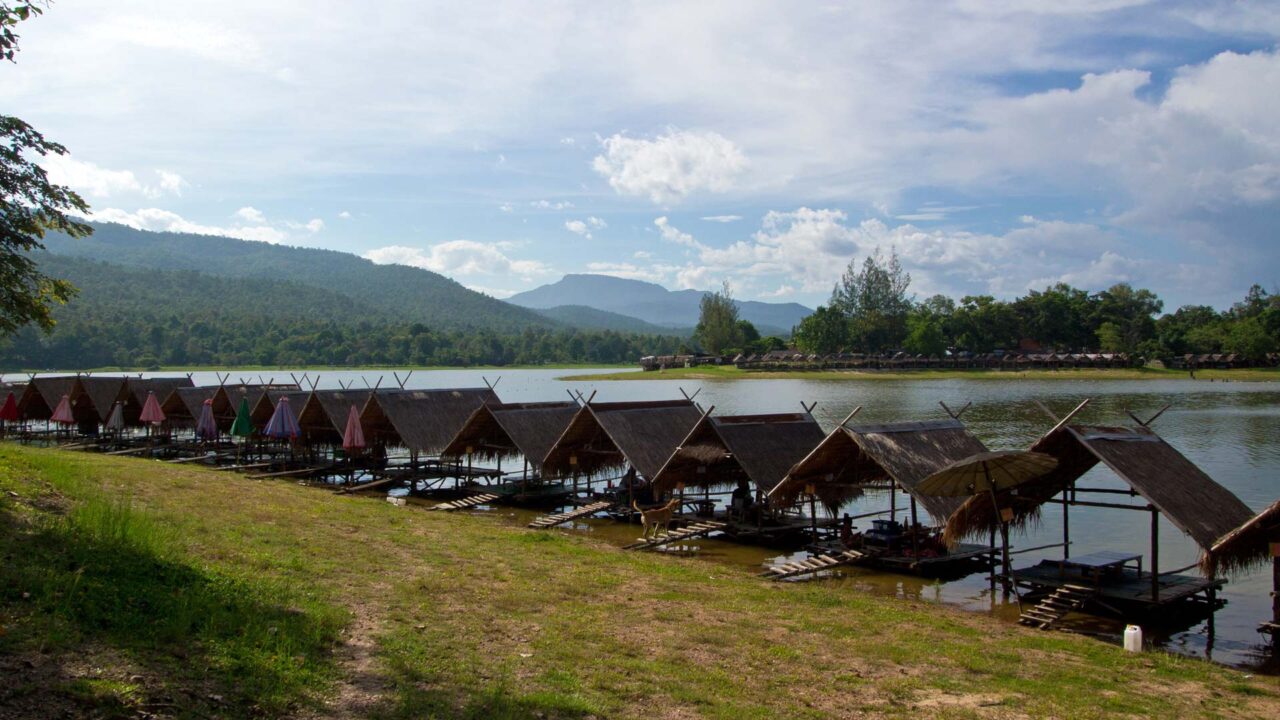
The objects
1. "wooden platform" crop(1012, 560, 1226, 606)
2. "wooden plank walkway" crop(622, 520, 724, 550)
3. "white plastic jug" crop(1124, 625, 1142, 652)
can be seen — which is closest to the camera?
"white plastic jug" crop(1124, 625, 1142, 652)

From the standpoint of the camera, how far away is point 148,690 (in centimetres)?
569

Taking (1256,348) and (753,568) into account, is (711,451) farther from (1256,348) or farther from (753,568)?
(1256,348)

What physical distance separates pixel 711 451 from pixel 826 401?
127ft

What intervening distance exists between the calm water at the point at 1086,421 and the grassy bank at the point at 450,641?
2.54 m

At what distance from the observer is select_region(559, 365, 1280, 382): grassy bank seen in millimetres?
72688

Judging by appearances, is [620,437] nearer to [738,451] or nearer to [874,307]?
[738,451]

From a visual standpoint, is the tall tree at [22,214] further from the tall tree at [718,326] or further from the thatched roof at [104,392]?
the tall tree at [718,326]

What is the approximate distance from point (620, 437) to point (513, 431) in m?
3.57

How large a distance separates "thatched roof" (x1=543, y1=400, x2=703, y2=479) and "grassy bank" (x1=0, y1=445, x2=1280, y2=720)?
7534 mm

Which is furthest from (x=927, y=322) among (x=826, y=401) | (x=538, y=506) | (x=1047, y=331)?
(x=538, y=506)

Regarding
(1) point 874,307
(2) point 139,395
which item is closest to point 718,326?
(1) point 874,307

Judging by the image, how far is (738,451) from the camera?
59.4 ft

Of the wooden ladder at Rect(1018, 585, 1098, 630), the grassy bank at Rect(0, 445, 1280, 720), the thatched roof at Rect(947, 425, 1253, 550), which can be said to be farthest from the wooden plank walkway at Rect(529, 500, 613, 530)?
the wooden ladder at Rect(1018, 585, 1098, 630)

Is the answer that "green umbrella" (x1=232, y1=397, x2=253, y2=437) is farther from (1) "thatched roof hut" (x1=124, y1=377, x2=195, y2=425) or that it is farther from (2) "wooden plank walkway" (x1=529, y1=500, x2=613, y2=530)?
(2) "wooden plank walkway" (x1=529, y1=500, x2=613, y2=530)
